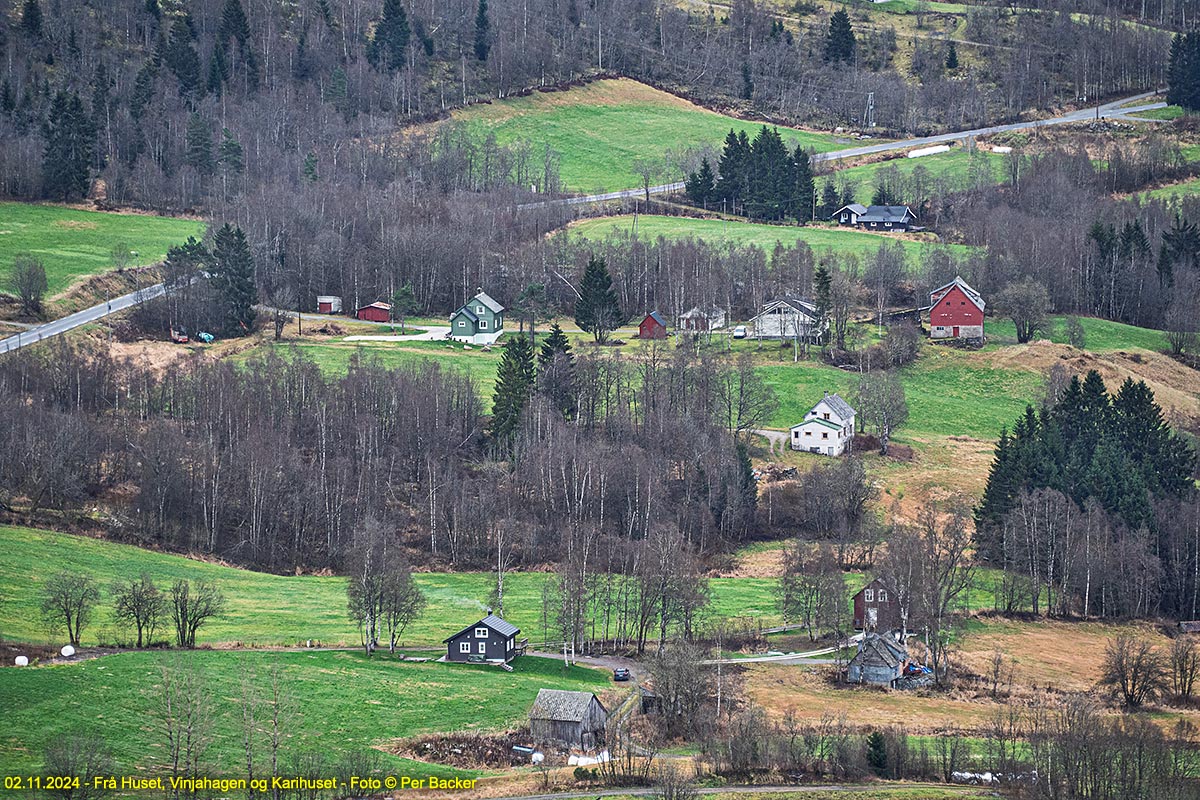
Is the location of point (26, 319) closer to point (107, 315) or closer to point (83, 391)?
point (107, 315)

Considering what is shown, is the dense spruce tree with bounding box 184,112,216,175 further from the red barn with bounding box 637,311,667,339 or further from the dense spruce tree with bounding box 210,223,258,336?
the red barn with bounding box 637,311,667,339

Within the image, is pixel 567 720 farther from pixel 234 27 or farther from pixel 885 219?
pixel 234 27

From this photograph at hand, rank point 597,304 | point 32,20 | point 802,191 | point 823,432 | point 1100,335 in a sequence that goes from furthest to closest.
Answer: point 32,20 → point 802,191 → point 1100,335 → point 597,304 → point 823,432

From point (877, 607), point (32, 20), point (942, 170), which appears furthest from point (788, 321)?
point (32, 20)

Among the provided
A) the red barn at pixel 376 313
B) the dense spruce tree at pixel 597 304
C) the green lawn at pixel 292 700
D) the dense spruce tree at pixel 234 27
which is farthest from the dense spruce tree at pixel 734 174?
the green lawn at pixel 292 700

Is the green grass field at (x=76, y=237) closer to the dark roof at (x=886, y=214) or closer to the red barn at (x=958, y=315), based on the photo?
the red barn at (x=958, y=315)

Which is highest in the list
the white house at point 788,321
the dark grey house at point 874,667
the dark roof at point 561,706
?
the white house at point 788,321

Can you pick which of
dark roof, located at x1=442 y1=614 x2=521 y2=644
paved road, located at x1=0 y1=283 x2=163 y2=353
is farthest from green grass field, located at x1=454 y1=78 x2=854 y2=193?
dark roof, located at x1=442 y1=614 x2=521 y2=644
